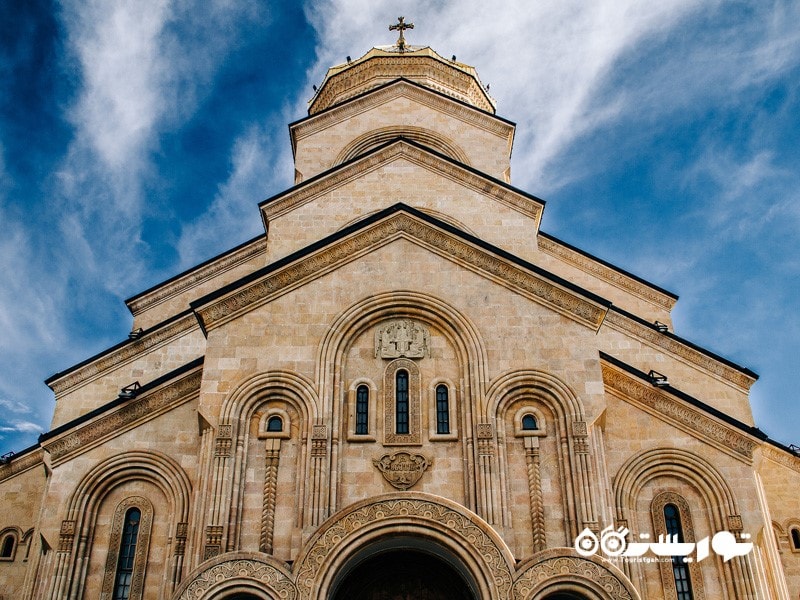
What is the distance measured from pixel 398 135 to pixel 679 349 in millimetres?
10983

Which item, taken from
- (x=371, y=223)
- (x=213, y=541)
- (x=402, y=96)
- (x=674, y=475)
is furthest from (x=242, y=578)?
(x=402, y=96)

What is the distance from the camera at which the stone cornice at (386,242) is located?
14625 mm

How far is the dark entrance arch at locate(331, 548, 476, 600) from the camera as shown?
14.2 meters

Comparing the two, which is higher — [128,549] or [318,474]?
[318,474]

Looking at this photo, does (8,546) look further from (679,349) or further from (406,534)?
(679,349)

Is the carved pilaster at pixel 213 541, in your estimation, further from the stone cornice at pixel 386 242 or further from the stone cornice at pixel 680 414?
the stone cornice at pixel 680 414

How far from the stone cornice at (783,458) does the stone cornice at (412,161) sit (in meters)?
7.71

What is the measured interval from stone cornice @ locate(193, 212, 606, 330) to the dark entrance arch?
5473 mm

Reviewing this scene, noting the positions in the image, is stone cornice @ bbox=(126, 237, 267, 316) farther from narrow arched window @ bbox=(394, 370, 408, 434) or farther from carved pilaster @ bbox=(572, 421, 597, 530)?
carved pilaster @ bbox=(572, 421, 597, 530)

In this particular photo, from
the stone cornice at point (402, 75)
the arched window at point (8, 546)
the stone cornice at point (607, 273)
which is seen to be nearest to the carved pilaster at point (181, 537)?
the arched window at point (8, 546)

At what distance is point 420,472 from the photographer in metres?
13.4

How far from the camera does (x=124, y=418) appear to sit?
593 inches

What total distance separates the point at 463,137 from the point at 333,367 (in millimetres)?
11893

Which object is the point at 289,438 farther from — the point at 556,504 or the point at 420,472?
the point at 556,504
